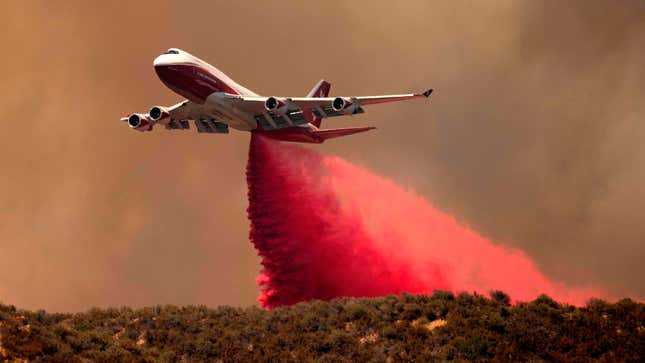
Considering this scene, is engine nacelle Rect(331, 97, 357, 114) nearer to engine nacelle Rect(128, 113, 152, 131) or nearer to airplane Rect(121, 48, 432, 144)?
airplane Rect(121, 48, 432, 144)

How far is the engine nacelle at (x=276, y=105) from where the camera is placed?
61606 mm

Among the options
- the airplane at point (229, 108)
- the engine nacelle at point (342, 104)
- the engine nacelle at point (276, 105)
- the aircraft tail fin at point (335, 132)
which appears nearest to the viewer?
the engine nacelle at point (342, 104)

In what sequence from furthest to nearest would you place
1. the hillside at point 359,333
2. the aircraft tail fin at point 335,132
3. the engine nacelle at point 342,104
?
1. the aircraft tail fin at point 335,132
2. the engine nacelle at point 342,104
3. the hillside at point 359,333

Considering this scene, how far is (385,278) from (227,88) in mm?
21661

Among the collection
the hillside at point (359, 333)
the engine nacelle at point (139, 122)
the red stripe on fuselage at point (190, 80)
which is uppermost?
the engine nacelle at point (139, 122)

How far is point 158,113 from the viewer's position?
67.8 metres

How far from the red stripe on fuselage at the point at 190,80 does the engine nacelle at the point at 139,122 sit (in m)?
7.91

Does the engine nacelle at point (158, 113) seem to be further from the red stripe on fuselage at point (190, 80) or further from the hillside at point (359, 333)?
the hillside at point (359, 333)

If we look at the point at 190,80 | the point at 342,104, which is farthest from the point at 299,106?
the point at 190,80

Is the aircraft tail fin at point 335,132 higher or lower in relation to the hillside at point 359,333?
higher

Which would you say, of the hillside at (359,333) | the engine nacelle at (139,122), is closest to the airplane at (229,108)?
the engine nacelle at (139,122)

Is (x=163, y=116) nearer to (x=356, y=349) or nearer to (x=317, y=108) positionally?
(x=317, y=108)

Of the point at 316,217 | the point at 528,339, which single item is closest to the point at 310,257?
the point at 316,217

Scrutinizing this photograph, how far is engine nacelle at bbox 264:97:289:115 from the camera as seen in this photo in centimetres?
6161
